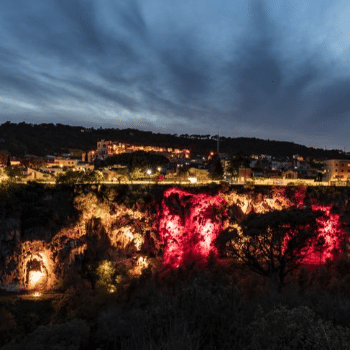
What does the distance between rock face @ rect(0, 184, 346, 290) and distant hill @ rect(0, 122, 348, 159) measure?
5488 centimetres

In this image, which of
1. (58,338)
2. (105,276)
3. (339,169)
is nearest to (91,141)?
(339,169)

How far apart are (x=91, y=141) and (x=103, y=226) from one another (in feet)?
283

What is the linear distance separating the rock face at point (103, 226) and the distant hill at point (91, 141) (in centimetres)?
5488

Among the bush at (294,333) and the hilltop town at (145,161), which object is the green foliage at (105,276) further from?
the bush at (294,333)

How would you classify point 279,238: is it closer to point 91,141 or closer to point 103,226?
point 103,226

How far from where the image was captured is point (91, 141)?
111 meters

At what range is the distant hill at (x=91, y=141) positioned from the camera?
90.4m

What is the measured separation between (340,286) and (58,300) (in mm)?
20215

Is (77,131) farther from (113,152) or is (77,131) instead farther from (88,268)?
(88,268)

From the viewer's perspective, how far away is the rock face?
87.7ft

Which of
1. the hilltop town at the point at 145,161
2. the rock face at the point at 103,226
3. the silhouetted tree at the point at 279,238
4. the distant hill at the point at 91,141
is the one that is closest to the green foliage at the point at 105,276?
the rock face at the point at 103,226

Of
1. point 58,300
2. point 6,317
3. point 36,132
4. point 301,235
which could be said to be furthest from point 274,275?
point 36,132

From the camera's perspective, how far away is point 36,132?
338ft

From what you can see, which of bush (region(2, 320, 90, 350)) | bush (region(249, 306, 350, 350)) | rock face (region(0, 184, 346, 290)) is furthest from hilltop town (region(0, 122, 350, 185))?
bush (region(249, 306, 350, 350))
